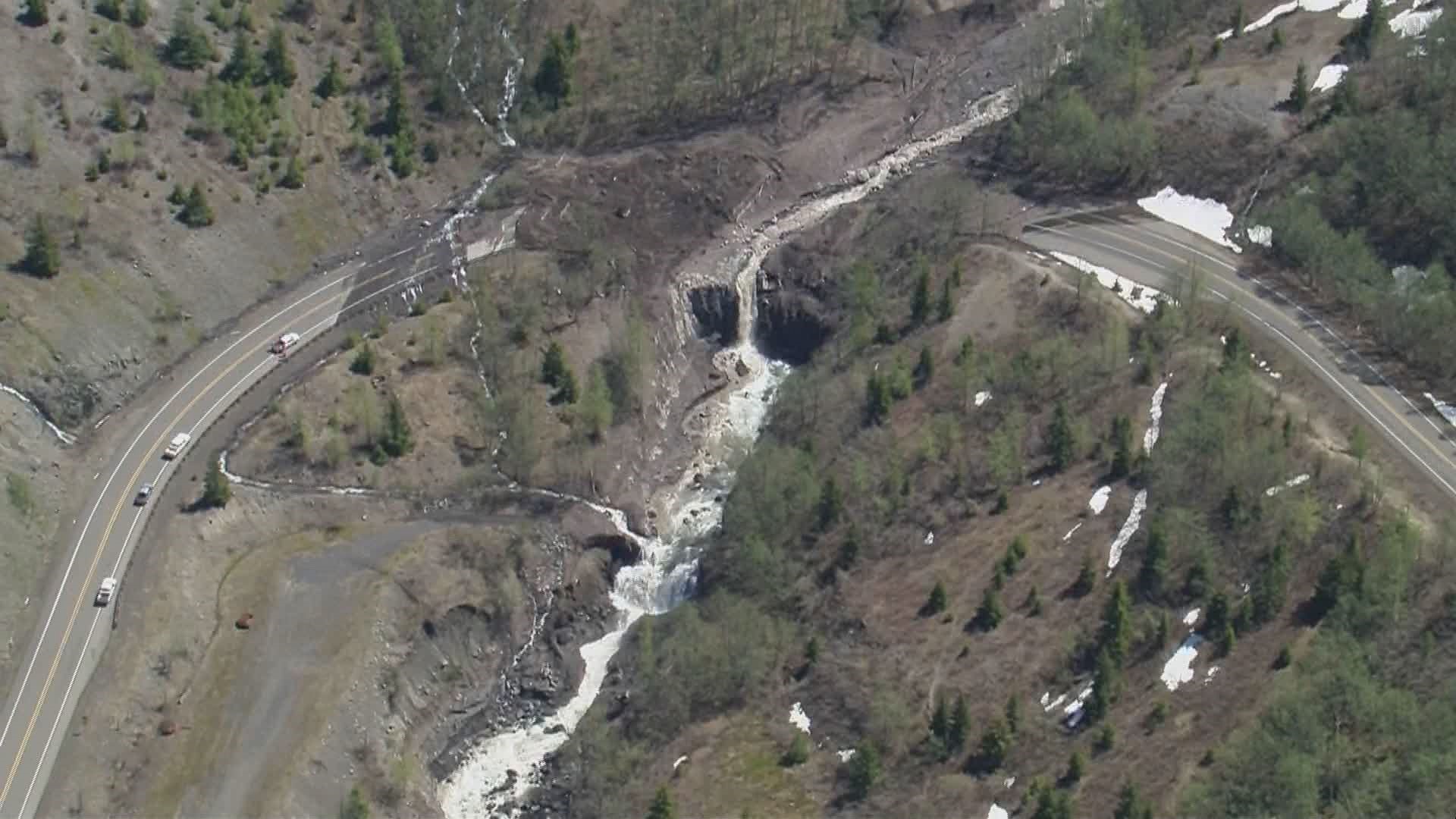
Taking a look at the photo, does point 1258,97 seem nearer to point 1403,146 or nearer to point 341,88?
point 1403,146

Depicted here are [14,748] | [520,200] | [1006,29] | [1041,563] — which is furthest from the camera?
[1006,29]

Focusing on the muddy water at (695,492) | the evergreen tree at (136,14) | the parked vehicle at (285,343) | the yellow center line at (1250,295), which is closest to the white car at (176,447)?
the parked vehicle at (285,343)

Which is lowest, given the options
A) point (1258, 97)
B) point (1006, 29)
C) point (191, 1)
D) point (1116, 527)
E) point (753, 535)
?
point (1116, 527)

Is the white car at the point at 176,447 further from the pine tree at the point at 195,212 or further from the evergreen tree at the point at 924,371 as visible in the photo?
the evergreen tree at the point at 924,371

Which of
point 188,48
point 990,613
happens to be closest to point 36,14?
point 188,48

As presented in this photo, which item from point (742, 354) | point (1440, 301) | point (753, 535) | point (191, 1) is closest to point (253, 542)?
point (753, 535)

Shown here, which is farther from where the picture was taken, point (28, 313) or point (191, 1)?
point (191, 1)
